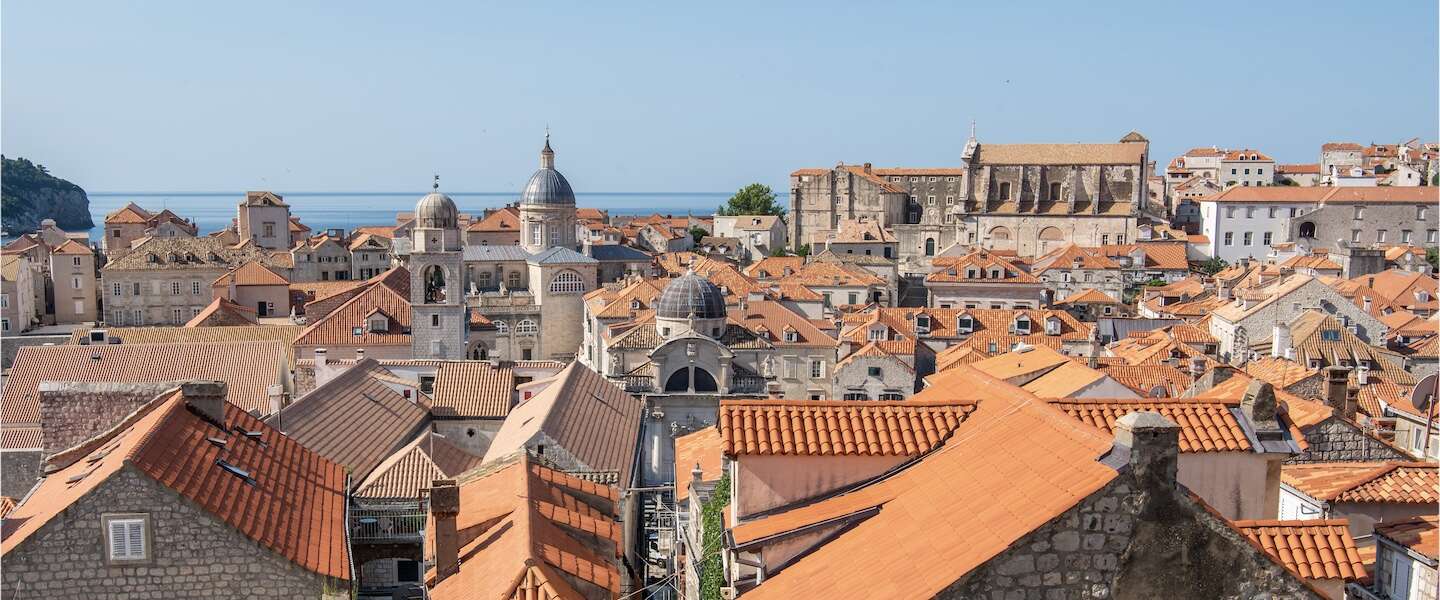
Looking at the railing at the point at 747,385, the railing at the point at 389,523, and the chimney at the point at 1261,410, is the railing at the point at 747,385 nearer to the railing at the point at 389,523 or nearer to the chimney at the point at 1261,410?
the railing at the point at 389,523

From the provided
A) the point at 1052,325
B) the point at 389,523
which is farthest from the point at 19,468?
the point at 1052,325

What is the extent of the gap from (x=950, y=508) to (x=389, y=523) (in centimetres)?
1152

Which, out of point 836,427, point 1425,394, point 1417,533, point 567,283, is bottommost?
point 1425,394

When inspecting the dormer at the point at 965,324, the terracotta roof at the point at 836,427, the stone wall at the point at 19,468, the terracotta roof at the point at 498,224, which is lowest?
the stone wall at the point at 19,468

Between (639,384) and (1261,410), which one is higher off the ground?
(1261,410)

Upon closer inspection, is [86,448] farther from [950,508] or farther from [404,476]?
[950,508]

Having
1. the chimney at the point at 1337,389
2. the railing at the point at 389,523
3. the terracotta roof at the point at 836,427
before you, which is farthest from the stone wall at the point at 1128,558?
the chimney at the point at 1337,389

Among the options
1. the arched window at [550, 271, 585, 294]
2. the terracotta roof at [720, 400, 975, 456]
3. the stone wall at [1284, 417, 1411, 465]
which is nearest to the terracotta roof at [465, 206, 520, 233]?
the arched window at [550, 271, 585, 294]

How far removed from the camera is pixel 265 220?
93.8 m

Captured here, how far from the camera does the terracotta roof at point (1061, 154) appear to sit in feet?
325

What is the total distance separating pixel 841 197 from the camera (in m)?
109

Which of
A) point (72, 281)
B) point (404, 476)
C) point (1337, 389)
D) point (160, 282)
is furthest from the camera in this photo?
point (72, 281)

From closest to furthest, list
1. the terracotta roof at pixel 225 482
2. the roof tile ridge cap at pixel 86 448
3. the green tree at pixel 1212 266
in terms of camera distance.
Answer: the terracotta roof at pixel 225 482 < the roof tile ridge cap at pixel 86 448 < the green tree at pixel 1212 266

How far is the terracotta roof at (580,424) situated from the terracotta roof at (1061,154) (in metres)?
72.9
